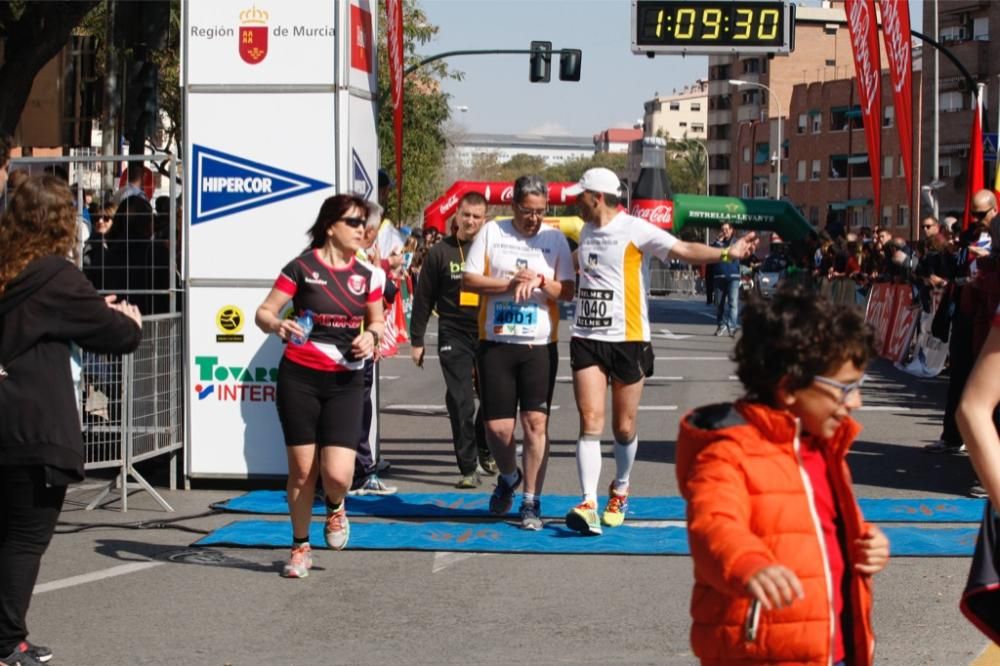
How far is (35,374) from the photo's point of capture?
5.54m

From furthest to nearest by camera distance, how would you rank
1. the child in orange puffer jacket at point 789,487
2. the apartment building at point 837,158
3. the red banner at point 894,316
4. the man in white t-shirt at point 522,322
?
the apartment building at point 837,158 → the red banner at point 894,316 → the man in white t-shirt at point 522,322 → the child in orange puffer jacket at point 789,487

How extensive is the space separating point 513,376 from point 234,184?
254 cm

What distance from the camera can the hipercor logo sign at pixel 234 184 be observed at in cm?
987

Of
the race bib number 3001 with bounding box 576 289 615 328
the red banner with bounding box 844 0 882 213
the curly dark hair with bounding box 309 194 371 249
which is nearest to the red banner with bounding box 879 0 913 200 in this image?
the red banner with bounding box 844 0 882 213

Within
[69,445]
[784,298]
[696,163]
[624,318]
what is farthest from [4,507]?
[696,163]

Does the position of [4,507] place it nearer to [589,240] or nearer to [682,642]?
[682,642]

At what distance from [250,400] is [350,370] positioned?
274 centimetres

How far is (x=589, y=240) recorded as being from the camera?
28.3ft

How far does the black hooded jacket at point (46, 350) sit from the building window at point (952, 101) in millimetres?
70025

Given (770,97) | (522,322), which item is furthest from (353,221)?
(770,97)

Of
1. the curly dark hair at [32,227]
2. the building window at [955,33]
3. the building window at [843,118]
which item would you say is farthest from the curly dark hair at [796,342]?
the building window at [843,118]

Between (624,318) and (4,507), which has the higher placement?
(624,318)

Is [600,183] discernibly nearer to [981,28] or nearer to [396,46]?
[396,46]

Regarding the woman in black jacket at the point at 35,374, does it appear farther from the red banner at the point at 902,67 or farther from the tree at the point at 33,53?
the red banner at the point at 902,67
